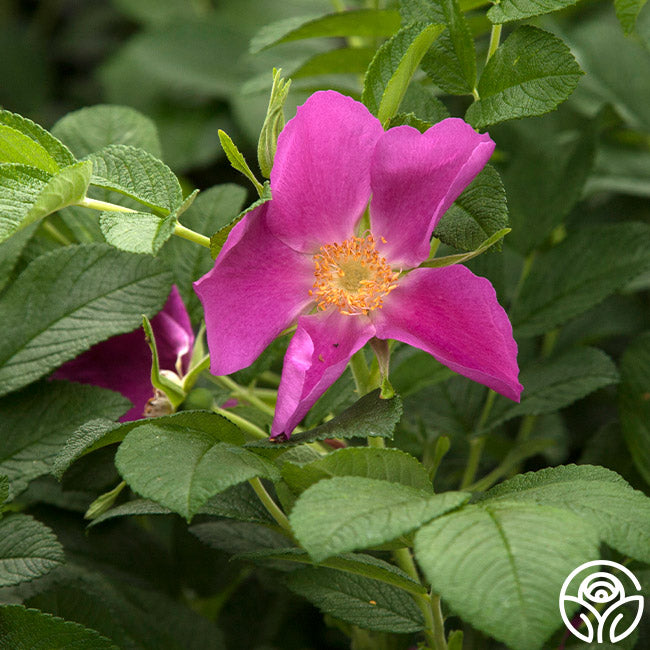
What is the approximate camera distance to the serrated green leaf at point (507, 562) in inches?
17.3

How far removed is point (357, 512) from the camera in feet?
1.62

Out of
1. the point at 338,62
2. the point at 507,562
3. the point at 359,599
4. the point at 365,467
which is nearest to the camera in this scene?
the point at 507,562

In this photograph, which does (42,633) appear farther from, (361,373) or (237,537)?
(361,373)

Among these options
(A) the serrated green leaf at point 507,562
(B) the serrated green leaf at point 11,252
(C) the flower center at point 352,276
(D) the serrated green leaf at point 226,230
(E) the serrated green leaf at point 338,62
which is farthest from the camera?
(E) the serrated green leaf at point 338,62

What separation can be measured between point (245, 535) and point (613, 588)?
0.31 metres

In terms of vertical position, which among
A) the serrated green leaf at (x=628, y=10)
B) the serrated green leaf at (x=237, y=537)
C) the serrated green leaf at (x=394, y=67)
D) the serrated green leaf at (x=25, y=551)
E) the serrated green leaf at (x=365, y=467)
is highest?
the serrated green leaf at (x=628, y=10)

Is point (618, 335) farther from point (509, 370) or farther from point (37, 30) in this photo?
point (37, 30)

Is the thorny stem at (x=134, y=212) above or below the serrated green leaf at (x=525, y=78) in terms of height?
below

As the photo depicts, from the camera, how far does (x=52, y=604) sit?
28.0 inches

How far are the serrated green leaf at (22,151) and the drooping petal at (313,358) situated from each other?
0.69 feet

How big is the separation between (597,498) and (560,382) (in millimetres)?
308

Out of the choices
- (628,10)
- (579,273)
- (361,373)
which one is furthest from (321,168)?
(579,273)

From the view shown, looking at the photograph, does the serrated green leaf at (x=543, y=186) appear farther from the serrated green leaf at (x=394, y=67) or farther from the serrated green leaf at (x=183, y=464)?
the serrated green leaf at (x=183, y=464)

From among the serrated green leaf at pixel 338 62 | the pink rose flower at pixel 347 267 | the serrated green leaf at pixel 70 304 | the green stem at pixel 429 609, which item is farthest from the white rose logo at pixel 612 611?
the serrated green leaf at pixel 338 62
